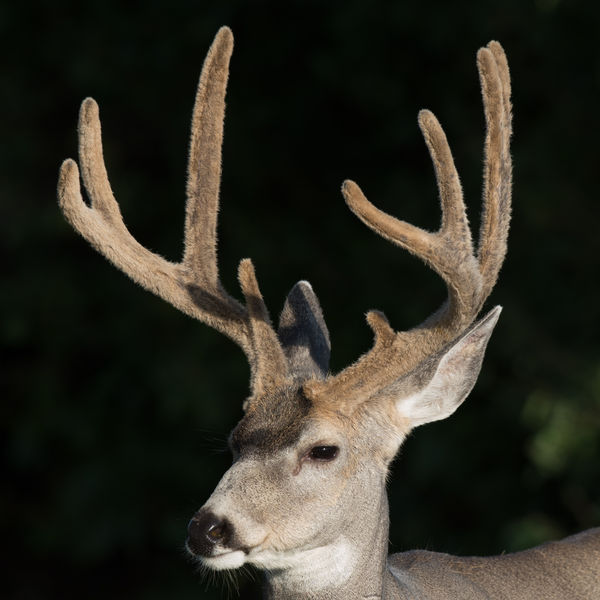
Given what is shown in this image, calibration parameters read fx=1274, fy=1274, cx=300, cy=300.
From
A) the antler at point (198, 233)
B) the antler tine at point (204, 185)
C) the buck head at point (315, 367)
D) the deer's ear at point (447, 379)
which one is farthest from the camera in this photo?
the antler tine at point (204, 185)

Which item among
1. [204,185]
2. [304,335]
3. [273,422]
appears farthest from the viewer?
[304,335]

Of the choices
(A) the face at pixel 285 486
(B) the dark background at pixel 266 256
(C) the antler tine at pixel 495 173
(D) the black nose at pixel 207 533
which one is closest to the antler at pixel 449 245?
(C) the antler tine at pixel 495 173

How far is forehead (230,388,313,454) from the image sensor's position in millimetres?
3182

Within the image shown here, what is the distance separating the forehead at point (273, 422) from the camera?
318 centimetres

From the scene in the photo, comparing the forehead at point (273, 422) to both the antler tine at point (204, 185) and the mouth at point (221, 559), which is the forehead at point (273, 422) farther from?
the antler tine at point (204, 185)

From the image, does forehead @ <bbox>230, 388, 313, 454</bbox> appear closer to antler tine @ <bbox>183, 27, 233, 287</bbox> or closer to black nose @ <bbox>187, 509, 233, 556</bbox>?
black nose @ <bbox>187, 509, 233, 556</bbox>

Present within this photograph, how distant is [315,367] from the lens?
12.1 feet

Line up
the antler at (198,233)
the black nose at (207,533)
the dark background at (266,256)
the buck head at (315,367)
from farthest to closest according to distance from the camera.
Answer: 1. the dark background at (266,256)
2. the antler at (198,233)
3. the buck head at (315,367)
4. the black nose at (207,533)

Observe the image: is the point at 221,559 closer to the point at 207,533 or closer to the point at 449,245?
the point at 207,533

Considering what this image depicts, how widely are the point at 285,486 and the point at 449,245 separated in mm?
753

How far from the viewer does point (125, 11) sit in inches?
351

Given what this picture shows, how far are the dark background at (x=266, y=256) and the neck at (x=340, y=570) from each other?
345 cm

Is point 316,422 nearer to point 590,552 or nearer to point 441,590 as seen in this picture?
point 441,590

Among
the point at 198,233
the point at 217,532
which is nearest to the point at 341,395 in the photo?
the point at 217,532
